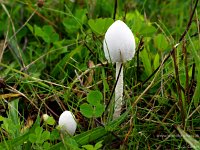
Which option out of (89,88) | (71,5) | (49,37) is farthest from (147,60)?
(71,5)

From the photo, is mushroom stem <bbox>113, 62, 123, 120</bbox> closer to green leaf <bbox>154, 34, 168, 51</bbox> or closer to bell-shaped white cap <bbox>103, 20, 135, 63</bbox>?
bell-shaped white cap <bbox>103, 20, 135, 63</bbox>

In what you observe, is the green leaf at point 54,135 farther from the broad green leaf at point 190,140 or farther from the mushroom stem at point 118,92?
the broad green leaf at point 190,140

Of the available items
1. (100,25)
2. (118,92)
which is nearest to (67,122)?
(118,92)

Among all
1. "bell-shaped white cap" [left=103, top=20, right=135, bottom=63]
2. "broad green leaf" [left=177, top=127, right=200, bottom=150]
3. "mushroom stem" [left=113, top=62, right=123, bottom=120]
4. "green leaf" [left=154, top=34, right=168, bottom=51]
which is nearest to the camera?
"broad green leaf" [left=177, top=127, right=200, bottom=150]

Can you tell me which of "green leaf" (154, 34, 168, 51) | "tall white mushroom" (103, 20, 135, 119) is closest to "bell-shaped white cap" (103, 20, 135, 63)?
"tall white mushroom" (103, 20, 135, 119)

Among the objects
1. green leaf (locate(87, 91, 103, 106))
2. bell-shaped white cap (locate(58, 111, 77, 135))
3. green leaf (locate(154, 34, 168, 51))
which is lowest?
bell-shaped white cap (locate(58, 111, 77, 135))

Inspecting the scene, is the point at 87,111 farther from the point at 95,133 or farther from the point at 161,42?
the point at 161,42
